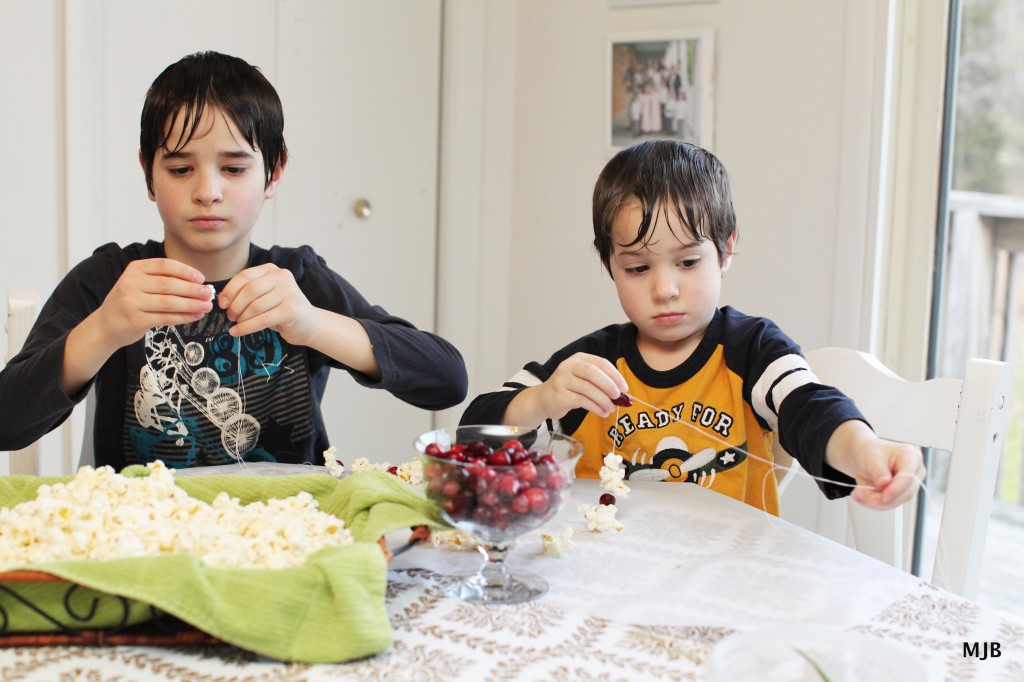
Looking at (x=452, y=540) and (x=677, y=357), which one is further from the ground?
(x=677, y=357)

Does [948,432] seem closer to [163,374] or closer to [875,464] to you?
[875,464]

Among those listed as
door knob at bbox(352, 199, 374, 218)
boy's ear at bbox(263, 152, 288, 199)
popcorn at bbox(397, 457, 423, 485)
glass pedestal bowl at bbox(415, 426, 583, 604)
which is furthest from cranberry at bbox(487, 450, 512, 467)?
door knob at bbox(352, 199, 374, 218)

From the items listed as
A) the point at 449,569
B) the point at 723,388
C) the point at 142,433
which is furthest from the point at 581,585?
the point at 142,433

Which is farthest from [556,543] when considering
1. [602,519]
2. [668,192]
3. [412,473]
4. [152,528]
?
[668,192]

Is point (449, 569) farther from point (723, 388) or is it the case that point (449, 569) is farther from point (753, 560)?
point (723, 388)

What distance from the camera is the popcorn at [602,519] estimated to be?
0.98 meters

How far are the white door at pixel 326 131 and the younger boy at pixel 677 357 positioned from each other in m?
0.90

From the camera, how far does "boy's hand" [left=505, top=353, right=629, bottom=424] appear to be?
111 centimetres

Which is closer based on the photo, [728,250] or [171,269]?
[171,269]

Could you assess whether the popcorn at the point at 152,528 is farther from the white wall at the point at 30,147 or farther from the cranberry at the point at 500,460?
the white wall at the point at 30,147

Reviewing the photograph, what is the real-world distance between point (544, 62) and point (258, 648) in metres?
1.99

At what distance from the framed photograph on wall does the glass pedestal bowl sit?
5.11ft

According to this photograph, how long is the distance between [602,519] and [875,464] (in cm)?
26

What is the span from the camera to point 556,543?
906mm
